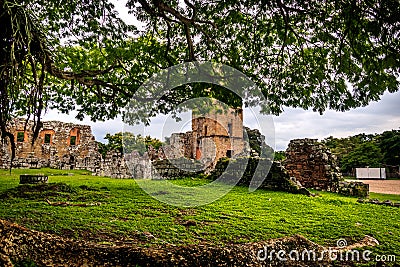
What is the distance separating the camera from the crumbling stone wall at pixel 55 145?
2158 centimetres

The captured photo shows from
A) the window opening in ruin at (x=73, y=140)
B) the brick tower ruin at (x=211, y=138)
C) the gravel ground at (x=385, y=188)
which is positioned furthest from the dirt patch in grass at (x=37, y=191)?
the window opening in ruin at (x=73, y=140)

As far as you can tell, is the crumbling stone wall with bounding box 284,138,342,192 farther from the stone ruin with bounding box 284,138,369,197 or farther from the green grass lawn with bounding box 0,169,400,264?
the green grass lawn with bounding box 0,169,400,264

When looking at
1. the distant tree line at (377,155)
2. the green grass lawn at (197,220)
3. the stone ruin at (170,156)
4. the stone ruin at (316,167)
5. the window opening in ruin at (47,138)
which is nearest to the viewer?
the green grass lawn at (197,220)

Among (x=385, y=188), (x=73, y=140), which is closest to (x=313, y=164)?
(x=385, y=188)

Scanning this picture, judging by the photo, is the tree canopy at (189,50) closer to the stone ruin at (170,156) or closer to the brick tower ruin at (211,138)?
the stone ruin at (170,156)

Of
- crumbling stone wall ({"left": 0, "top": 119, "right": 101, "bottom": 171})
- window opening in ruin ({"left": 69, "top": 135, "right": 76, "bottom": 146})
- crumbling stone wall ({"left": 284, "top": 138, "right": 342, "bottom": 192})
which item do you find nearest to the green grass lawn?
crumbling stone wall ({"left": 284, "top": 138, "right": 342, "bottom": 192})

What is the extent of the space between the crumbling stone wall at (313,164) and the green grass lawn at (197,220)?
14.1 ft

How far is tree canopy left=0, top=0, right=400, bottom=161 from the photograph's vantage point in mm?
4699

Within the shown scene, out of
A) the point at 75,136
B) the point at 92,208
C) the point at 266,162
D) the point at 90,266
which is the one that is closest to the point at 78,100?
the point at 92,208

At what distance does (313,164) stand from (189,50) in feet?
26.5

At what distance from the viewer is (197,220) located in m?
5.58

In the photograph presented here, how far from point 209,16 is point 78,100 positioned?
5465mm

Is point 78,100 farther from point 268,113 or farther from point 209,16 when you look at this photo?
point 268,113

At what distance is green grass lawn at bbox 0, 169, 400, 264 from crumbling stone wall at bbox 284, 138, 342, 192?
431 centimetres
